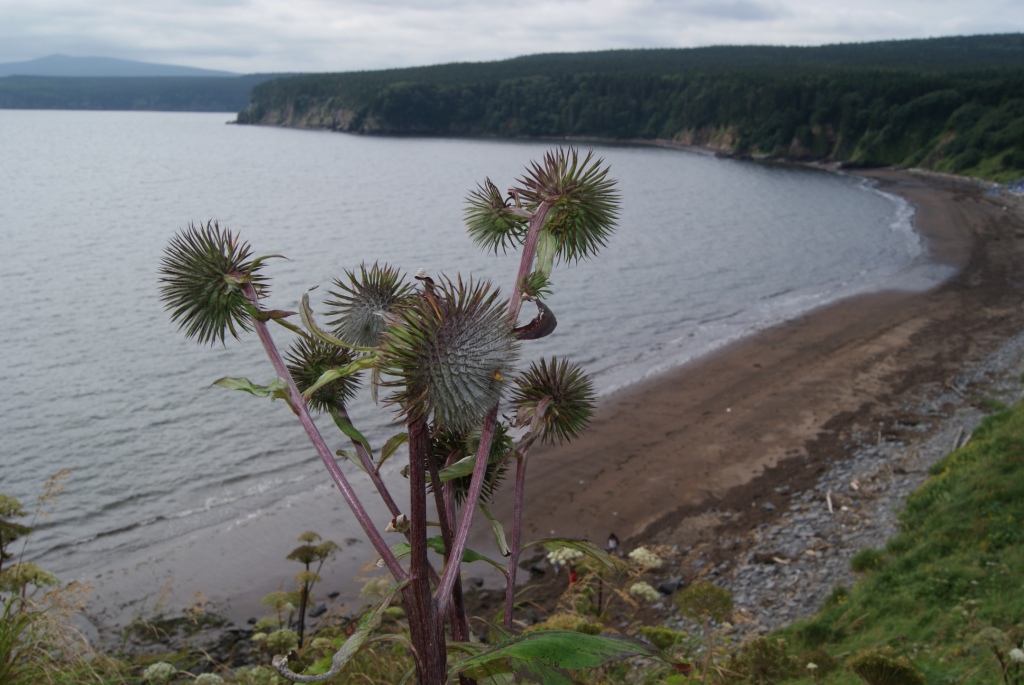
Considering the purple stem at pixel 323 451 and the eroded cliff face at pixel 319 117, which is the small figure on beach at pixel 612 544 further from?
the eroded cliff face at pixel 319 117

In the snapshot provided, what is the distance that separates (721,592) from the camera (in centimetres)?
540

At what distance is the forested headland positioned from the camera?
9394 centimetres

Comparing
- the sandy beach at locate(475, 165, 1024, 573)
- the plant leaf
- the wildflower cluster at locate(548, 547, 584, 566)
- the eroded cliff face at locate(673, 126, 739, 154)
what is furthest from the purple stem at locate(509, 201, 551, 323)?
the eroded cliff face at locate(673, 126, 739, 154)

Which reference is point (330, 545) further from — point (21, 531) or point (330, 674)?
point (330, 674)

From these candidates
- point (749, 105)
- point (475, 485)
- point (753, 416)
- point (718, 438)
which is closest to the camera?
point (475, 485)

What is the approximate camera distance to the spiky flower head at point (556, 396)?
2.30m

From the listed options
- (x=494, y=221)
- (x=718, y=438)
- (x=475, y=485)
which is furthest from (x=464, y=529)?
(x=718, y=438)

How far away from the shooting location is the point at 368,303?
7.32 feet

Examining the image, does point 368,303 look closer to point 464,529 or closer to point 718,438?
point 464,529

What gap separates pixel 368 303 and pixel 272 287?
3282 centimetres

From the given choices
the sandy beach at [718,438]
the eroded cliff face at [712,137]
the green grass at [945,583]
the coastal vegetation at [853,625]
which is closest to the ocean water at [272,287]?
the sandy beach at [718,438]

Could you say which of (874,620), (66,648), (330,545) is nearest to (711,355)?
(874,620)

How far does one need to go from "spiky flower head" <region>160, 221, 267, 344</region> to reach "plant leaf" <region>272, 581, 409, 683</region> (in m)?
0.75

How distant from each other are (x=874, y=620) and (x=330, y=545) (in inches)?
243
